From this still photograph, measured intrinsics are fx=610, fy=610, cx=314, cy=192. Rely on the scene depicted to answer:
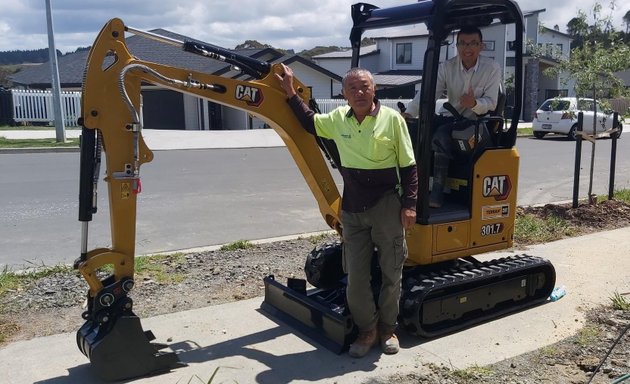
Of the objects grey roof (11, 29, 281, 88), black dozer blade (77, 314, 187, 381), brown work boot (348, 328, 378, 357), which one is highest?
grey roof (11, 29, 281, 88)

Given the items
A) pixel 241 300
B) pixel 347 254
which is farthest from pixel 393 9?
pixel 241 300

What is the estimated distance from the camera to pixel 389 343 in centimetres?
463

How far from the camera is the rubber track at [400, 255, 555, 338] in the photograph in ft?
15.7

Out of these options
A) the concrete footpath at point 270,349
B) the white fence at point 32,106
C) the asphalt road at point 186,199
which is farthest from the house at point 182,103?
the concrete footpath at point 270,349

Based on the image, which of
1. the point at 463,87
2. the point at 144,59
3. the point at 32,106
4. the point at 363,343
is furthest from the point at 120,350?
the point at 32,106

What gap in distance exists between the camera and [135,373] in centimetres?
413

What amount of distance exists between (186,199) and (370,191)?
6805 mm

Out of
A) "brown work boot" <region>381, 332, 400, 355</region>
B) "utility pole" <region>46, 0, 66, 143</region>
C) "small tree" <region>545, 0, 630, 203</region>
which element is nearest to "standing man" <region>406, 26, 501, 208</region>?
"brown work boot" <region>381, 332, 400, 355</region>

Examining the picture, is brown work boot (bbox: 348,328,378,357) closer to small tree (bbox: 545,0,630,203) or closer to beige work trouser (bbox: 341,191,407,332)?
beige work trouser (bbox: 341,191,407,332)

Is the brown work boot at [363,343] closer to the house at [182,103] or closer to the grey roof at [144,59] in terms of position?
the grey roof at [144,59]

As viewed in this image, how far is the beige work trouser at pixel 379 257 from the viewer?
4438mm

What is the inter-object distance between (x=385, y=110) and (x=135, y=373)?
8.27 feet

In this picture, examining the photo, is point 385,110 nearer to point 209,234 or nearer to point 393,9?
point 393,9

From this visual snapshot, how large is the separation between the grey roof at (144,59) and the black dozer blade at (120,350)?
901 inches
